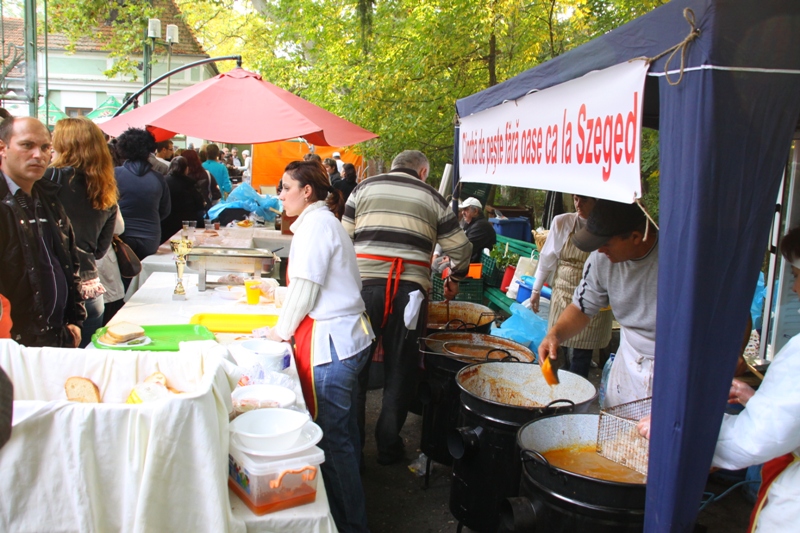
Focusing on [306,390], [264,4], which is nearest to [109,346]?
[306,390]

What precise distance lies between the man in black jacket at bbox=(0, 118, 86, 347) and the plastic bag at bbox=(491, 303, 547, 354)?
11.6 ft

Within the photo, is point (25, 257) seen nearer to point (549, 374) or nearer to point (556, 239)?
point (549, 374)

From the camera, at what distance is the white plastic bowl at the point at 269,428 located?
1965mm

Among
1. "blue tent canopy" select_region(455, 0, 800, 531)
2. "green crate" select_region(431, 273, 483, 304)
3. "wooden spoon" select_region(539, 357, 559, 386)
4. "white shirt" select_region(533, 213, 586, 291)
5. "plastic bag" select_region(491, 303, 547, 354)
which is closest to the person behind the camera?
"blue tent canopy" select_region(455, 0, 800, 531)

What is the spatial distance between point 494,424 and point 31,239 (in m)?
2.35

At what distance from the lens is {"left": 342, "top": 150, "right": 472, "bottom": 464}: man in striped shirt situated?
4266mm

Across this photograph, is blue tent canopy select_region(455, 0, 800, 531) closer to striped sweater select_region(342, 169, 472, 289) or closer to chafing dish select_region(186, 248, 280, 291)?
striped sweater select_region(342, 169, 472, 289)

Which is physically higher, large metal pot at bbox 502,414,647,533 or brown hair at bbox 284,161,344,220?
brown hair at bbox 284,161,344,220

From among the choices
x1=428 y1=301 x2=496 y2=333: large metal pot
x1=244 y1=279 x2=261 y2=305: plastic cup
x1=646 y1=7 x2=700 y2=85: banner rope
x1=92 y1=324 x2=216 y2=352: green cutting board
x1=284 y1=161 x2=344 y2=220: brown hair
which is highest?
x1=646 y1=7 x2=700 y2=85: banner rope

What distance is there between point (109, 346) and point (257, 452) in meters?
1.50

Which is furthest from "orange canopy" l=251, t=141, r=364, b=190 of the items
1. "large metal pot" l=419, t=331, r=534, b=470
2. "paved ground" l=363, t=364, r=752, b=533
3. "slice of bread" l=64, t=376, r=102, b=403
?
"slice of bread" l=64, t=376, r=102, b=403

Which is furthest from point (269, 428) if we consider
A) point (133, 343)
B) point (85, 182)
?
point (85, 182)

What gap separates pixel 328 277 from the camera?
9.92 feet

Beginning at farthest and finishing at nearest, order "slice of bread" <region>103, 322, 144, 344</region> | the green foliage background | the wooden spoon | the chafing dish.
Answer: the green foliage background → the chafing dish → "slice of bread" <region>103, 322, 144, 344</region> → the wooden spoon
